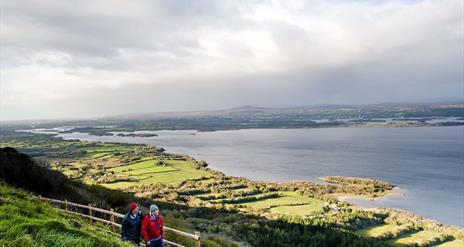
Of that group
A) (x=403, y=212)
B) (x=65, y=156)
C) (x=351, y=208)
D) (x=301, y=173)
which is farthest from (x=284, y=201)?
(x=65, y=156)

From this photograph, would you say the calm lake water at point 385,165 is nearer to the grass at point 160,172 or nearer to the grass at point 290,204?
the grass at point 290,204

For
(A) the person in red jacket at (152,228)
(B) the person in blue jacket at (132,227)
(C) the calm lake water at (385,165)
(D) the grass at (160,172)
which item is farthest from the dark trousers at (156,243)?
(D) the grass at (160,172)

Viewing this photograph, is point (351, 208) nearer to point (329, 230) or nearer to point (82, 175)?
point (329, 230)

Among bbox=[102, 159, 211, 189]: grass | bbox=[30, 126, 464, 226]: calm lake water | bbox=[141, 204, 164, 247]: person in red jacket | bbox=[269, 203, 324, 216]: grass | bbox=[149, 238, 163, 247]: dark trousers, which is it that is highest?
bbox=[141, 204, 164, 247]: person in red jacket

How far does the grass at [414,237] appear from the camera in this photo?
1355 inches

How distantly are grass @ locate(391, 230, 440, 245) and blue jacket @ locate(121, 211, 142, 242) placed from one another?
31441mm

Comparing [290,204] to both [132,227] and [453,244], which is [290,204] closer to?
[453,244]

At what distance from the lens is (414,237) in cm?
3572

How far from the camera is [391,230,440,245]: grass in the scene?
1355 inches

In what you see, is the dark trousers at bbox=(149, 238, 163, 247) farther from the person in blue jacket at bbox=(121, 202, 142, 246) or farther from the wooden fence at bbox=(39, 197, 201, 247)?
the wooden fence at bbox=(39, 197, 201, 247)

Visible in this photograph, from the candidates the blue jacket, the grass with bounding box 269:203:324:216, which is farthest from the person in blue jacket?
the grass with bounding box 269:203:324:216

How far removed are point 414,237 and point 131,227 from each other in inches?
1330

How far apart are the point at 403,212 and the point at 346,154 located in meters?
61.2

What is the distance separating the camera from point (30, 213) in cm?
1012
